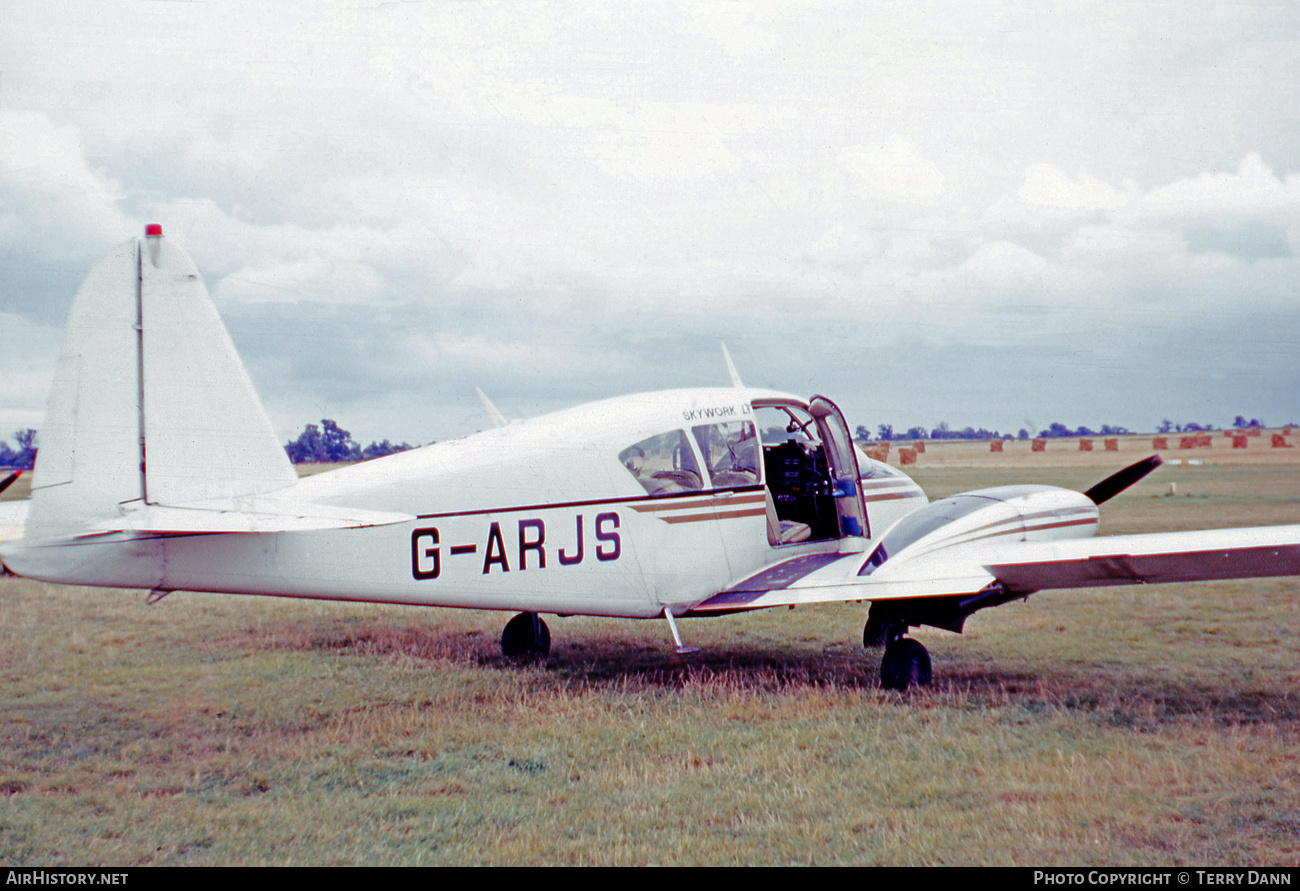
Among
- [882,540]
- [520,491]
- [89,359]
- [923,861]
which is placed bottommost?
[923,861]

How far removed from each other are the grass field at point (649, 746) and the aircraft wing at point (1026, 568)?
84 cm

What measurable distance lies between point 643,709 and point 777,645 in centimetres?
340

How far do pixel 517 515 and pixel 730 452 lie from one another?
79.9 inches

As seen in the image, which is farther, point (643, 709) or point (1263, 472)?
point (1263, 472)

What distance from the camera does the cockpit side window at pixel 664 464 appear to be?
25.6ft

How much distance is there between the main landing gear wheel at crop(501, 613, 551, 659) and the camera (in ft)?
32.3

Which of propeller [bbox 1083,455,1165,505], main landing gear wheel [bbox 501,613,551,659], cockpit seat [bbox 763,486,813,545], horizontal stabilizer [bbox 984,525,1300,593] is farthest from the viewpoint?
main landing gear wheel [bbox 501,613,551,659]

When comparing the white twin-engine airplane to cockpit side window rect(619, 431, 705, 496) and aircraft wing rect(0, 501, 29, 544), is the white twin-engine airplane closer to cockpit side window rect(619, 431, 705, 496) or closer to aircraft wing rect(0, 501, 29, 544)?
cockpit side window rect(619, 431, 705, 496)

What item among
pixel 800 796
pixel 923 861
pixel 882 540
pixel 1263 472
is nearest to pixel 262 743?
pixel 800 796

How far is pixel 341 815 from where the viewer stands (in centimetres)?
512

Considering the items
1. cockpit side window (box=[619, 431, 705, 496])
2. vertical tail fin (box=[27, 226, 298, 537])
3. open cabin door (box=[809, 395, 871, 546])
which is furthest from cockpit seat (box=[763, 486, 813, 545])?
vertical tail fin (box=[27, 226, 298, 537])

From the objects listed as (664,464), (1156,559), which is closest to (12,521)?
(664,464)

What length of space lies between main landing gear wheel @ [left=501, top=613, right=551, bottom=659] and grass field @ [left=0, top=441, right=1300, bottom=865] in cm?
26
